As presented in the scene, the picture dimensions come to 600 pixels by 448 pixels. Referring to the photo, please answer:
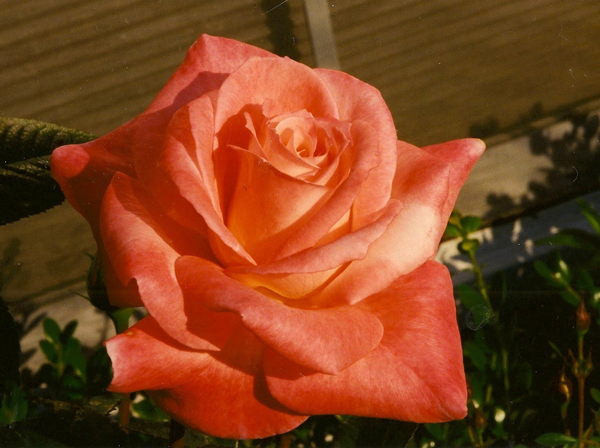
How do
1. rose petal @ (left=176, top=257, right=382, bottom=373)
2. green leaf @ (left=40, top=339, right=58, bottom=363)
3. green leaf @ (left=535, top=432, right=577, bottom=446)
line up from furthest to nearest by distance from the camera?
green leaf @ (left=40, top=339, right=58, bottom=363)
green leaf @ (left=535, top=432, right=577, bottom=446)
rose petal @ (left=176, top=257, right=382, bottom=373)

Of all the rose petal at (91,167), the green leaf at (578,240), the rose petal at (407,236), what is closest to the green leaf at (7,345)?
the rose petal at (91,167)

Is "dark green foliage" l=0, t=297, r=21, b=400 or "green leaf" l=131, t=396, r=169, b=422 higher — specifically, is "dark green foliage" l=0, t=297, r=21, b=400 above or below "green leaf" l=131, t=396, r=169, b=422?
above

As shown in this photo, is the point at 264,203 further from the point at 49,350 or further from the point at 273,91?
the point at 49,350

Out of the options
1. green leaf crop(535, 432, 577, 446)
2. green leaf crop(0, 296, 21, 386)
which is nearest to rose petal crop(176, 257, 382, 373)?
green leaf crop(0, 296, 21, 386)

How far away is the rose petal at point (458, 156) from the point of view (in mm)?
360

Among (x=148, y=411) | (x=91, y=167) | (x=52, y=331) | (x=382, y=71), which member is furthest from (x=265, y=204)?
(x=382, y=71)

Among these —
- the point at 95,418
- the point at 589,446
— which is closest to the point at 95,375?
the point at 95,418

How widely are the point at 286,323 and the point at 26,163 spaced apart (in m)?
0.24

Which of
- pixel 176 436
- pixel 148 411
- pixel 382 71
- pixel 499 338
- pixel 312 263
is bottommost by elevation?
pixel 499 338

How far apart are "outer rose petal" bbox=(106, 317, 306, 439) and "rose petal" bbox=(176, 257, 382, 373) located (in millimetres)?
33

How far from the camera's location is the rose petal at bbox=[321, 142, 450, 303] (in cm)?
29

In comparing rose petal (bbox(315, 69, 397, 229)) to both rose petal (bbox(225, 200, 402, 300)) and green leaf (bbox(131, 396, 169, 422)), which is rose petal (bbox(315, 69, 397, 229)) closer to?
rose petal (bbox(225, 200, 402, 300))

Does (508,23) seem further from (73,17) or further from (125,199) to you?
(125,199)

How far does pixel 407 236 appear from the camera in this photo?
300 millimetres
